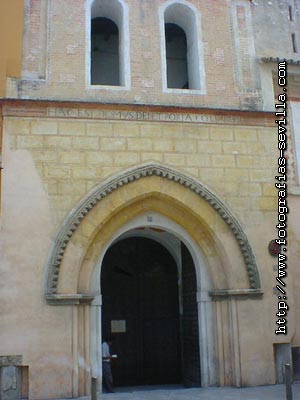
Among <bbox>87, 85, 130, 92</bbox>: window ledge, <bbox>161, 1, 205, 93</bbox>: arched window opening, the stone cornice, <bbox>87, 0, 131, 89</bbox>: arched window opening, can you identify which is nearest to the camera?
the stone cornice

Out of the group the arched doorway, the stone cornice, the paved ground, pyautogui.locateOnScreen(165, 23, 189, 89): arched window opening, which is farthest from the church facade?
the arched doorway

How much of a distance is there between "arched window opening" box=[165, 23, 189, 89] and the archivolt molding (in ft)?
9.32

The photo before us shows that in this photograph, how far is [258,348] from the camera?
948 centimetres

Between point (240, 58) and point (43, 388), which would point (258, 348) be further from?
point (240, 58)

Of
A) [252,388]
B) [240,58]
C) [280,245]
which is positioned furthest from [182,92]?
[252,388]

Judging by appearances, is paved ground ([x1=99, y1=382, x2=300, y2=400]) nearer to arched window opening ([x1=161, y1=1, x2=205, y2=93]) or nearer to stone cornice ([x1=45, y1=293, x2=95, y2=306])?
stone cornice ([x1=45, y1=293, x2=95, y2=306])

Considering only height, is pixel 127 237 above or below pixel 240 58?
below

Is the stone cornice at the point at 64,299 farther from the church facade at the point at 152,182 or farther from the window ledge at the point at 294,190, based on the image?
the window ledge at the point at 294,190

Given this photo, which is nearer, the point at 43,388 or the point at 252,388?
the point at 43,388

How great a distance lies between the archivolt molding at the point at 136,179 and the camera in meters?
9.08

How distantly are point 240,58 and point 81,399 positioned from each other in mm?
7166

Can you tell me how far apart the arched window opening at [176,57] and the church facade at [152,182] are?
0.58 m

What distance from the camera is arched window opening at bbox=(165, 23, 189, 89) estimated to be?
38.8 ft

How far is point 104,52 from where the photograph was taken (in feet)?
38.4
